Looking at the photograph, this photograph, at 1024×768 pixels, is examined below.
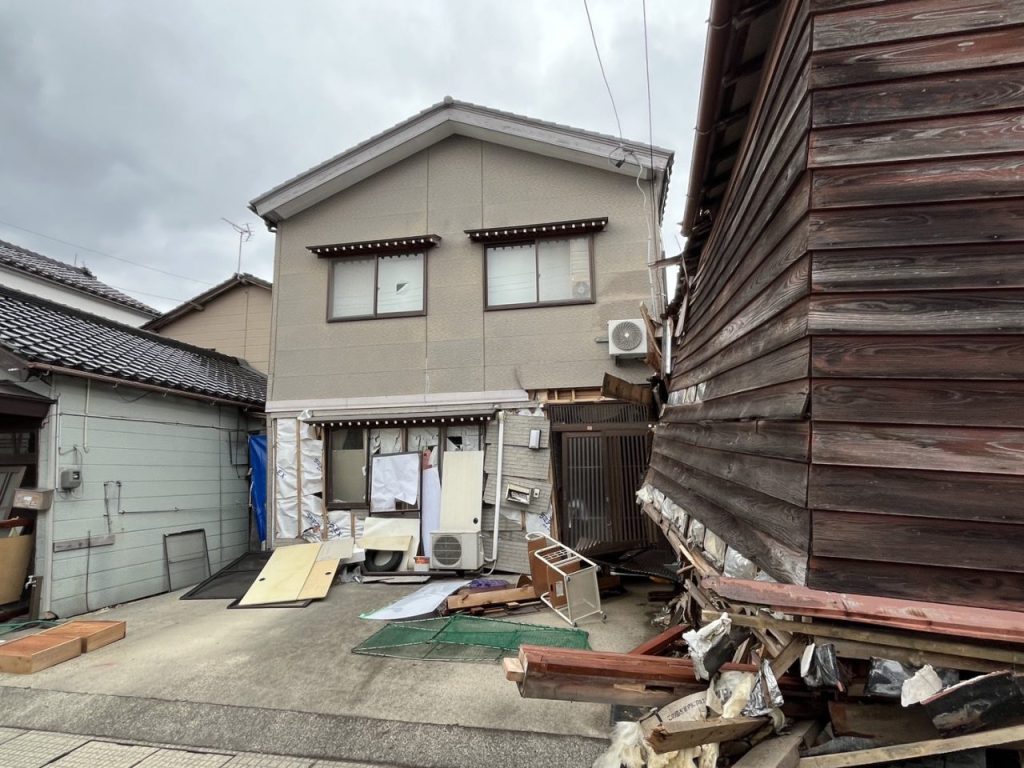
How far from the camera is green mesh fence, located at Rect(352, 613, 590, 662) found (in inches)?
191

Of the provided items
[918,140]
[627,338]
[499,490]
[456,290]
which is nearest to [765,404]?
[918,140]

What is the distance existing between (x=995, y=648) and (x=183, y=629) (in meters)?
7.00

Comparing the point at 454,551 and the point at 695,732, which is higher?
the point at 695,732

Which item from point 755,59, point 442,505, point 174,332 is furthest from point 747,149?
point 174,332

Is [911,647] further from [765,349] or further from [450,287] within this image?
[450,287]

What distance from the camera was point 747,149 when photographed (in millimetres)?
3332

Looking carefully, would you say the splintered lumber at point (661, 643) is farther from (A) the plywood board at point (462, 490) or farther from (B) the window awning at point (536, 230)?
(B) the window awning at point (536, 230)

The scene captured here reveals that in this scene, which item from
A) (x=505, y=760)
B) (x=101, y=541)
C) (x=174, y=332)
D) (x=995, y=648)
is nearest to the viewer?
(x=995, y=648)

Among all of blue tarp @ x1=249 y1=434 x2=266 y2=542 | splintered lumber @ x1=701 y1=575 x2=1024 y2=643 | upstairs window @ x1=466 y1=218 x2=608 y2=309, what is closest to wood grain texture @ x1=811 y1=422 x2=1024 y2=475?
splintered lumber @ x1=701 y1=575 x2=1024 y2=643

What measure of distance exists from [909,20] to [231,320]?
546 inches

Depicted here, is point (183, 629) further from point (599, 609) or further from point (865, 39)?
point (865, 39)

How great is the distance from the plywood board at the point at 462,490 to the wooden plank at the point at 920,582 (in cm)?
611

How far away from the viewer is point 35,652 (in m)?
4.78

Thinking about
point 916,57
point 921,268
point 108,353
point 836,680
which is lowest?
point 836,680
